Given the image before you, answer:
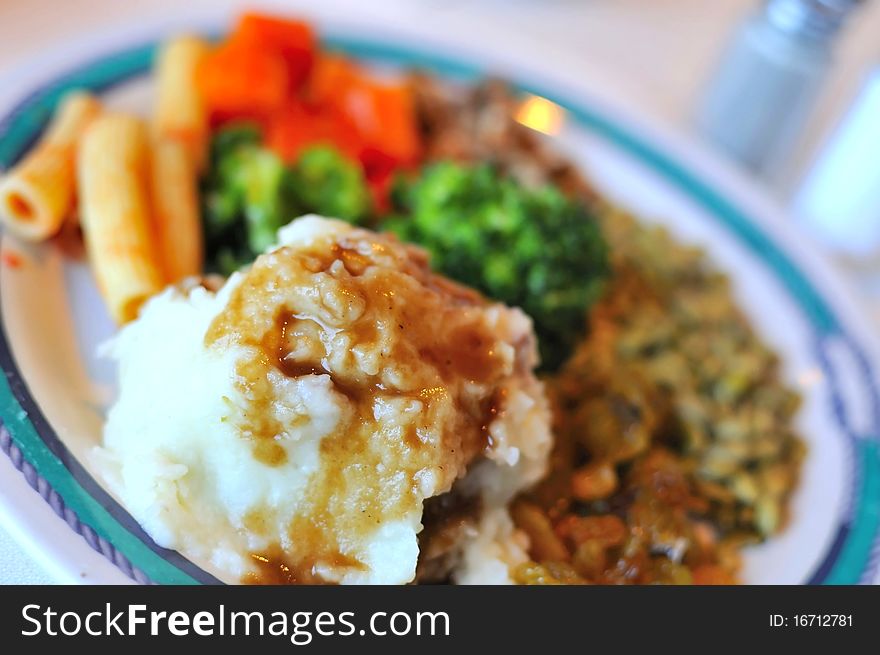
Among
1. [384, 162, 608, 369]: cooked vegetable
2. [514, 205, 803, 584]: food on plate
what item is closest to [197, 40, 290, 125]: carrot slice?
[384, 162, 608, 369]: cooked vegetable

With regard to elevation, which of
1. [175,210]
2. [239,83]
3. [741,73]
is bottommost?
[175,210]

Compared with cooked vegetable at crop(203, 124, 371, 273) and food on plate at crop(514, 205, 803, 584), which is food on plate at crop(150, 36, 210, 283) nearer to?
cooked vegetable at crop(203, 124, 371, 273)

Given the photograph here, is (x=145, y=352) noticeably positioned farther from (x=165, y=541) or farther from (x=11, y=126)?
(x=11, y=126)

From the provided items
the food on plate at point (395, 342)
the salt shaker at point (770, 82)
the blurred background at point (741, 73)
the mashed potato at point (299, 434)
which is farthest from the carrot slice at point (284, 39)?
the salt shaker at point (770, 82)

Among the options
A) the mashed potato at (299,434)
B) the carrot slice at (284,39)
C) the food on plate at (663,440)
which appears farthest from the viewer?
the carrot slice at (284,39)

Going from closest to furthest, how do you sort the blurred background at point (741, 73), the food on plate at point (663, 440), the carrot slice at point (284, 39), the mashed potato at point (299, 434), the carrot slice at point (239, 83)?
the mashed potato at point (299, 434) → the food on plate at point (663, 440) → the carrot slice at point (239, 83) → the carrot slice at point (284, 39) → the blurred background at point (741, 73)

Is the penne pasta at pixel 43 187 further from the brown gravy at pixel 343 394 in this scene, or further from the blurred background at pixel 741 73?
the brown gravy at pixel 343 394

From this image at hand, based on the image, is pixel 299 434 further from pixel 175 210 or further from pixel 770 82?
pixel 770 82

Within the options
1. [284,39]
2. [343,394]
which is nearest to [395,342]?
[343,394]
